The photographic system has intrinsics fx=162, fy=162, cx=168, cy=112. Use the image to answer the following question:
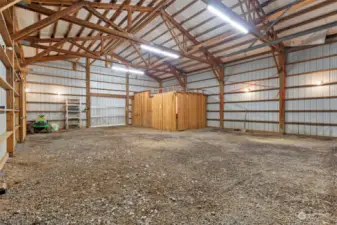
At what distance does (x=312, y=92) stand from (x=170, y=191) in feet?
31.7

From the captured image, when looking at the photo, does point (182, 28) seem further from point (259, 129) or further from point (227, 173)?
point (227, 173)

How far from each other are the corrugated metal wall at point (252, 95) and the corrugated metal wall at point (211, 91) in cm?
76

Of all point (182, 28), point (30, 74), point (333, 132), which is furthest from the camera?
point (30, 74)

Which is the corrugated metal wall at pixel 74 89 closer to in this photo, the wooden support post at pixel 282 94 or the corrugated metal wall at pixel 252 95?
the corrugated metal wall at pixel 252 95

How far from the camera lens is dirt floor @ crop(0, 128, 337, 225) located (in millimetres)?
1932

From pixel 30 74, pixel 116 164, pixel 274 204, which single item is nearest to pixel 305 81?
pixel 274 204

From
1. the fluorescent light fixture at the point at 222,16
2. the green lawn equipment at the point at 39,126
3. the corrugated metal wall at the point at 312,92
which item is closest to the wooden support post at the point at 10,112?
the fluorescent light fixture at the point at 222,16

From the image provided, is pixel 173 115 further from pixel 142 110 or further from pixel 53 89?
pixel 53 89

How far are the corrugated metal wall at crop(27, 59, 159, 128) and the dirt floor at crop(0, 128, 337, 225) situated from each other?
887 cm

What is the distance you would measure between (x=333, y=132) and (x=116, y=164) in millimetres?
9976

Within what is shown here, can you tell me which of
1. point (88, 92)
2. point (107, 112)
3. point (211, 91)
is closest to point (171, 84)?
point (211, 91)

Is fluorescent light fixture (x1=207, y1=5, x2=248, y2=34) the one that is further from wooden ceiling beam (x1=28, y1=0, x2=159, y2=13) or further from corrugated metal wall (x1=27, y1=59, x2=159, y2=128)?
corrugated metal wall (x1=27, y1=59, x2=159, y2=128)

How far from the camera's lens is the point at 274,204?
221 centimetres

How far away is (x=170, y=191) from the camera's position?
2576mm
